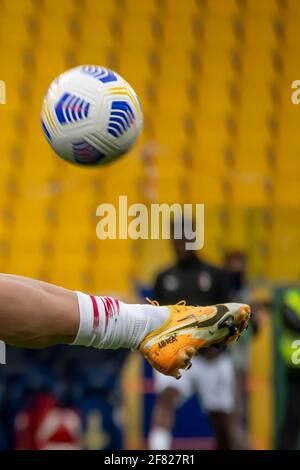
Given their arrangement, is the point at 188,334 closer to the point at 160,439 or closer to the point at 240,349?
the point at 160,439

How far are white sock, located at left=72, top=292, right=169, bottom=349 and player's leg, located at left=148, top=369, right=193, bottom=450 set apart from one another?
2.50m

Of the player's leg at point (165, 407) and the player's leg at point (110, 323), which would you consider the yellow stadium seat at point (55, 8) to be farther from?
the player's leg at point (110, 323)

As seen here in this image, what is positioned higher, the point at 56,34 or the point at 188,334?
the point at 56,34

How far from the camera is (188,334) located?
3309 mm

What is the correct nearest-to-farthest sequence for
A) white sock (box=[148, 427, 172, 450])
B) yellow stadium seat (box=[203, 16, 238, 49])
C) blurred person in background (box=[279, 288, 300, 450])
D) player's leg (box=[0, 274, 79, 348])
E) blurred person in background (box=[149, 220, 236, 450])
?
player's leg (box=[0, 274, 79, 348]), white sock (box=[148, 427, 172, 450]), blurred person in background (box=[279, 288, 300, 450]), blurred person in background (box=[149, 220, 236, 450]), yellow stadium seat (box=[203, 16, 238, 49])

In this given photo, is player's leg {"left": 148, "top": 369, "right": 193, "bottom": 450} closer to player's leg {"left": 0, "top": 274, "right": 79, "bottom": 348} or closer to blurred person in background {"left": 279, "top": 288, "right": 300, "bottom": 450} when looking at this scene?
blurred person in background {"left": 279, "top": 288, "right": 300, "bottom": 450}

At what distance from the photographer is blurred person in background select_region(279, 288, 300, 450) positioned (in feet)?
19.6

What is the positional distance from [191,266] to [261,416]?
1402mm

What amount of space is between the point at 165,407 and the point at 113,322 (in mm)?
2758

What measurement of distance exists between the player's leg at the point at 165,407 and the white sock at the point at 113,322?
250 cm

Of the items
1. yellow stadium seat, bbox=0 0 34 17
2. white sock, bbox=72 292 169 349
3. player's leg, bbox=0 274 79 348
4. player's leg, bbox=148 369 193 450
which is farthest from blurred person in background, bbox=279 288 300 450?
yellow stadium seat, bbox=0 0 34 17

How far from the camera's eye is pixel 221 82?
9.34 meters

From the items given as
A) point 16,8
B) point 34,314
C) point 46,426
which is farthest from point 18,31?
point 34,314

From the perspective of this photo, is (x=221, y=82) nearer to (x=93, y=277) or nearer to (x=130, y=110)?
(x=93, y=277)
